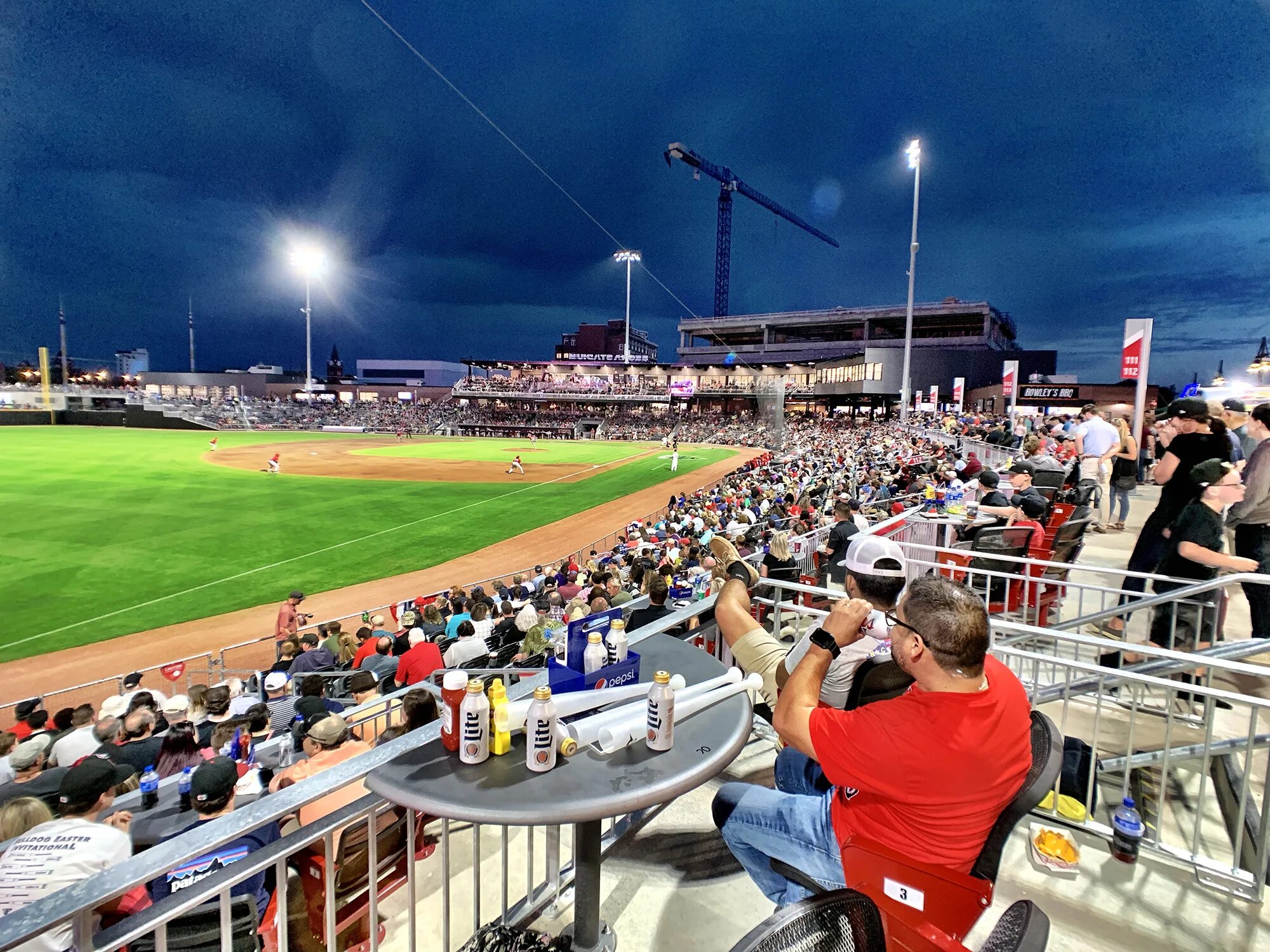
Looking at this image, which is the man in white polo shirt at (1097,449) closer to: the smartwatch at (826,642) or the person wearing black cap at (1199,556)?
the person wearing black cap at (1199,556)

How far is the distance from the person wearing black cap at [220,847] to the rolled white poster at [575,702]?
2.88 ft

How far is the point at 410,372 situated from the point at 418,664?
150642mm

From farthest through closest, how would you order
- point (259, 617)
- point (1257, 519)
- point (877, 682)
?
point (259, 617)
point (1257, 519)
point (877, 682)

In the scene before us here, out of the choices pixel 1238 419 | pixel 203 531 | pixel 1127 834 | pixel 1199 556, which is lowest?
pixel 203 531

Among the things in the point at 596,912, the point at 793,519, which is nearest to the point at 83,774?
the point at 596,912

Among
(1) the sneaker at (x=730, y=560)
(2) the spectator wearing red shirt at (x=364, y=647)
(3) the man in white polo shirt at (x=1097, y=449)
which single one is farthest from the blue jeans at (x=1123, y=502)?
(2) the spectator wearing red shirt at (x=364, y=647)

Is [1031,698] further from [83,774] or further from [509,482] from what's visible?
[509,482]

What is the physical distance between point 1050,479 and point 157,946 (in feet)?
40.2

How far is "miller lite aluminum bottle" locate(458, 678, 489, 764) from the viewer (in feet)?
7.74

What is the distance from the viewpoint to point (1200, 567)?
19.4ft

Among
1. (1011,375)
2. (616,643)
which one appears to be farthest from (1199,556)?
(1011,375)

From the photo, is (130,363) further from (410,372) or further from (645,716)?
(645,716)

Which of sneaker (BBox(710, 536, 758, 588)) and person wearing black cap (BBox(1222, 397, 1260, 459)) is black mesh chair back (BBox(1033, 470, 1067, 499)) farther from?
sneaker (BBox(710, 536, 758, 588))

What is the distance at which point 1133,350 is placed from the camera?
40.4ft
